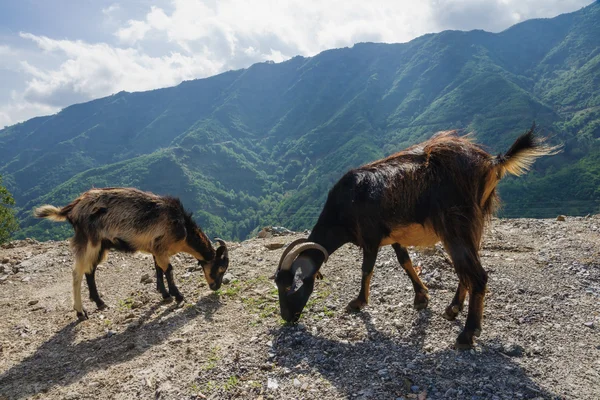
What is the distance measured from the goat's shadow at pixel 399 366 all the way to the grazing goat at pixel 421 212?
0.38 m

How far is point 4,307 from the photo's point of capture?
7547 millimetres

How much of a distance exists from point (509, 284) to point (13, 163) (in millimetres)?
215147

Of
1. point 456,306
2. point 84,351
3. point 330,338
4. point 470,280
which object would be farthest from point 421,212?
point 84,351

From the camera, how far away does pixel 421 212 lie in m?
4.73

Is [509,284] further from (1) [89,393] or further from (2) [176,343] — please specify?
(1) [89,393]

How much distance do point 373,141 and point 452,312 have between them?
432 feet

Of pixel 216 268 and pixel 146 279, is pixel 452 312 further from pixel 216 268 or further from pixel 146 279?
pixel 146 279

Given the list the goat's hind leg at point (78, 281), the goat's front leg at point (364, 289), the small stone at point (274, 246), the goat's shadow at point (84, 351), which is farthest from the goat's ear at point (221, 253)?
the goat's front leg at point (364, 289)

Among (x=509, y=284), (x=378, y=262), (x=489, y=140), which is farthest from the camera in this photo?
(x=489, y=140)

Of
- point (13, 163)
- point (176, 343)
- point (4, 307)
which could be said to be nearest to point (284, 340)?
point (176, 343)

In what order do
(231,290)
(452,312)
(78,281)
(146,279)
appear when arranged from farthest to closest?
(146,279), (231,290), (78,281), (452,312)

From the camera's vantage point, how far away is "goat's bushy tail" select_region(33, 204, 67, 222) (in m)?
7.04

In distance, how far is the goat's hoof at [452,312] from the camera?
16.7ft

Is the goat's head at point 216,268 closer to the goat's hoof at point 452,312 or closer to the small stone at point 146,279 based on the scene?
the small stone at point 146,279
